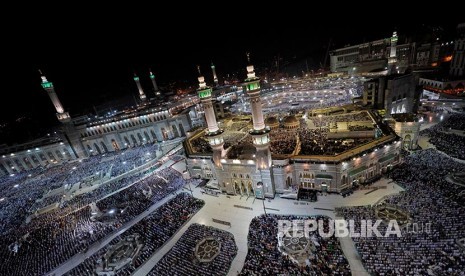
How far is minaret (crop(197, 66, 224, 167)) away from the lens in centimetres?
A: 3231

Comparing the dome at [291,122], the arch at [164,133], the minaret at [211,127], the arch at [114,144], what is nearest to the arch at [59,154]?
the arch at [114,144]

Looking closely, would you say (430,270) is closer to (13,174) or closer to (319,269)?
(319,269)

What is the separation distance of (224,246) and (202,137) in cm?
2565

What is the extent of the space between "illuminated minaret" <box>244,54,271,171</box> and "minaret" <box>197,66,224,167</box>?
587 centimetres

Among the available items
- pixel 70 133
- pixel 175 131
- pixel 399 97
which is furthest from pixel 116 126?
pixel 399 97

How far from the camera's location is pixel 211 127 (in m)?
32.9

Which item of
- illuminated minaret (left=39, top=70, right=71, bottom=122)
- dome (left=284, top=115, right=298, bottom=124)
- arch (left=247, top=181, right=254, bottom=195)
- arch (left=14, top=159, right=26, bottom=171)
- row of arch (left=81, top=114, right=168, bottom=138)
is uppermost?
illuminated minaret (left=39, top=70, right=71, bottom=122)

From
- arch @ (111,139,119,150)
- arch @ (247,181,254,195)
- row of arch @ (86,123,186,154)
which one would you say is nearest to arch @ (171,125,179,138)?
row of arch @ (86,123,186,154)

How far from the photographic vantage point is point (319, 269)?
62.1 ft

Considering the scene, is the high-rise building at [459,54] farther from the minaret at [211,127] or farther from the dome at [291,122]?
the minaret at [211,127]

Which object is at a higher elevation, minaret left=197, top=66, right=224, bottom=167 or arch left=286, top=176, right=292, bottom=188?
minaret left=197, top=66, right=224, bottom=167

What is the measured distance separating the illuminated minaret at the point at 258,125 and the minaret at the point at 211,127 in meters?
5.87

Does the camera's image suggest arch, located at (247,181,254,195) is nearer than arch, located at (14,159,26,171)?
Yes

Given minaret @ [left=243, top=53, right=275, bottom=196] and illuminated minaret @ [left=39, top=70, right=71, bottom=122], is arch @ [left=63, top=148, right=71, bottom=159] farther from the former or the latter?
minaret @ [left=243, top=53, right=275, bottom=196]
